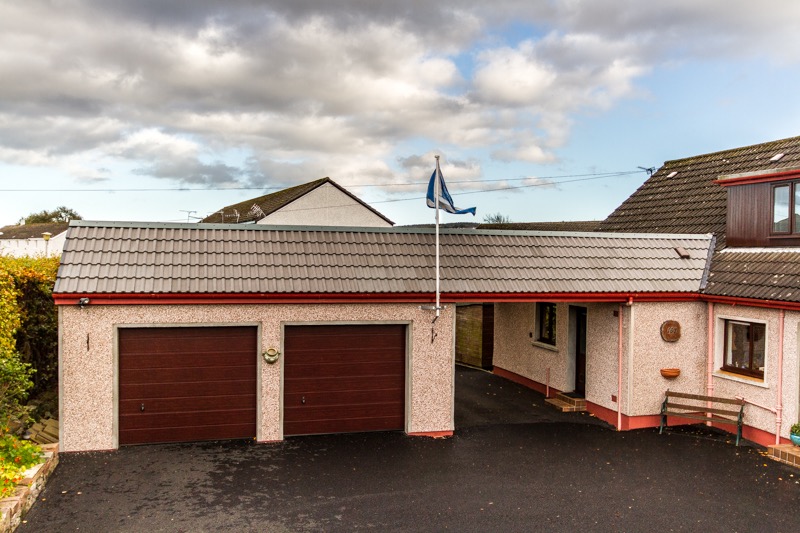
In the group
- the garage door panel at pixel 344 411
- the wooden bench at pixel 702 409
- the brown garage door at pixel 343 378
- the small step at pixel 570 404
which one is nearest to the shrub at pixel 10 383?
the brown garage door at pixel 343 378

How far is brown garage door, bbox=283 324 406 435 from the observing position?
1120 centimetres

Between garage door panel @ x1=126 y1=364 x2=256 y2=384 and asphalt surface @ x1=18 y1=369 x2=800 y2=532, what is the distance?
110 centimetres

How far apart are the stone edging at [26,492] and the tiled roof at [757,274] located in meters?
11.8

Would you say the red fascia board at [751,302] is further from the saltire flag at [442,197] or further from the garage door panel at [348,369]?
the garage door panel at [348,369]

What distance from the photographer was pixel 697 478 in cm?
966

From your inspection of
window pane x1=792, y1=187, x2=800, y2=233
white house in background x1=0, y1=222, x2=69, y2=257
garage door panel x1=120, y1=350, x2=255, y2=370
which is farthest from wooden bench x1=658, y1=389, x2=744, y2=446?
white house in background x1=0, y1=222, x2=69, y2=257

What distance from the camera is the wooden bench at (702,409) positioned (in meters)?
11.5

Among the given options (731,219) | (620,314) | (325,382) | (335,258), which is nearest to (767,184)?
(731,219)

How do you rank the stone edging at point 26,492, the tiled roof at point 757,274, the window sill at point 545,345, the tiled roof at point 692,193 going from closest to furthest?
the stone edging at point 26,492, the tiled roof at point 757,274, the window sill at point 545,345, the tiled roof at point 692,193

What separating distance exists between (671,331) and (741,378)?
1472mm

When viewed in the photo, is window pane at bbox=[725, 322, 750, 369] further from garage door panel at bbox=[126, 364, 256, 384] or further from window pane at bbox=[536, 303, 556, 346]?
garage door panel at bbox=[126, 364, 256, 384]

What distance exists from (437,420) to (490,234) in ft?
13.3

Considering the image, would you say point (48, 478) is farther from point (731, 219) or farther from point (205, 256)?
point (731, 219)

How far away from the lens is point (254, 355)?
11016 mm
